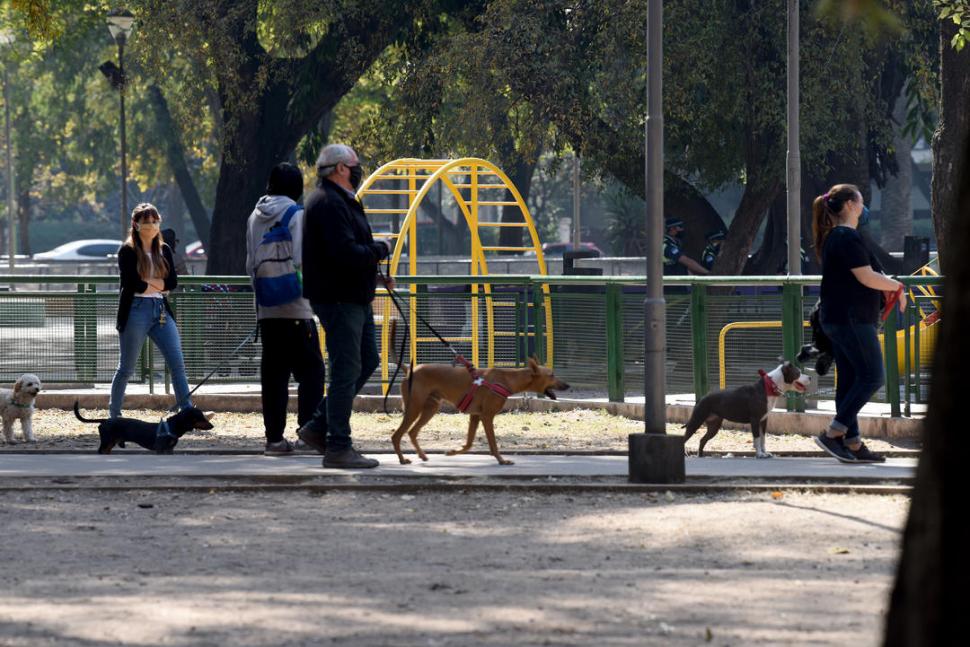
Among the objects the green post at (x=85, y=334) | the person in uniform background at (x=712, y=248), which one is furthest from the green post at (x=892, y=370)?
the person in uniform background at (x=712, y=248)

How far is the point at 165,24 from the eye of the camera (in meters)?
24.1

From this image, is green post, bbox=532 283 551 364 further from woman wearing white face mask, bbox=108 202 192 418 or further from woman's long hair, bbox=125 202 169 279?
woman's long hair, bbox=125 202 169 279

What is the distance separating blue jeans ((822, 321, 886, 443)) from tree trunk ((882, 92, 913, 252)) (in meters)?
37.2

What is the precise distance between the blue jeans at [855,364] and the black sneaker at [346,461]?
10.0 ft

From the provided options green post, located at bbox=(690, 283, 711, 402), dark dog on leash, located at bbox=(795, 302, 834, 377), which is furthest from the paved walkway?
green post, located at bbox=(690, 283, 711, 402)

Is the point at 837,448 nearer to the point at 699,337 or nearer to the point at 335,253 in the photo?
the point at 335,253

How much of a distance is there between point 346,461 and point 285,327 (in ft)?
3.73

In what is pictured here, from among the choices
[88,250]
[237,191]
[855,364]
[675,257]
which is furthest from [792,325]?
[88,250]

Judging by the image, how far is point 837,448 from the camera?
1160 cm

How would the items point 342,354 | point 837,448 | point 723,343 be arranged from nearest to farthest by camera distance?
point 342,354 < point 837,448 < point 723,343

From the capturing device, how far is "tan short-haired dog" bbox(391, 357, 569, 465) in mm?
11383

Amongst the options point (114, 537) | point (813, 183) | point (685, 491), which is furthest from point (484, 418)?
point (813, 183)

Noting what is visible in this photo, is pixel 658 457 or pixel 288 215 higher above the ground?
pixel 288 215

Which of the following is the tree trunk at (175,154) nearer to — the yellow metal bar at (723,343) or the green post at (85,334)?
the green post at (85,334)
